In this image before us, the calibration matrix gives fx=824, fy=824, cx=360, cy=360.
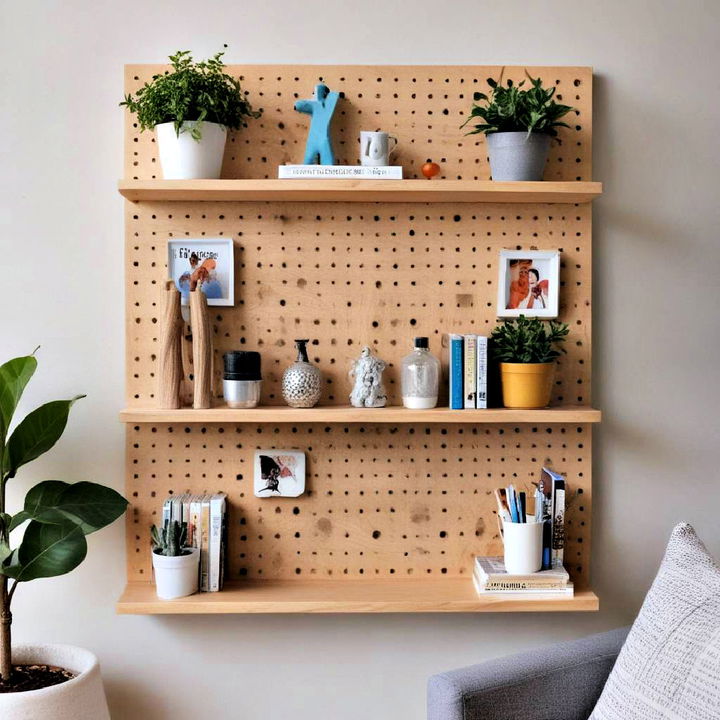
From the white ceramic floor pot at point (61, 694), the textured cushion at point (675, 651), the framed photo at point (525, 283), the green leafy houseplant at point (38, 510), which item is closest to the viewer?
the textured cushion at point (675, 651)

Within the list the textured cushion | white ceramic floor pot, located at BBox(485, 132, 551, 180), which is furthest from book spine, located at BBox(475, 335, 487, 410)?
the textured cushion

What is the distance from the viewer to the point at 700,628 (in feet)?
4.56

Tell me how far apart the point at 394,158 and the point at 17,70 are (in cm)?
92

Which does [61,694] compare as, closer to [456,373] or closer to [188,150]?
[456,373]

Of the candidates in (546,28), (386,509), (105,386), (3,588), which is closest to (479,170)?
(546,28)

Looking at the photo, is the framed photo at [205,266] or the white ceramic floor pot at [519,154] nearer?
the white ceramic floor pot at [519,154]

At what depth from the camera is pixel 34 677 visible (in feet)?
5.97

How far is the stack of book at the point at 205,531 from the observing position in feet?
6.22

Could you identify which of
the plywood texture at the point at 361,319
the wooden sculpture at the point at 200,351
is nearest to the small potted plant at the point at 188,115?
the plywood texture at the point at 361,319

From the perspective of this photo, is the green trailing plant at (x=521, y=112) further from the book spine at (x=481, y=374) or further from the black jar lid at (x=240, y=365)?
the black jar lid at (x=240, y=365)

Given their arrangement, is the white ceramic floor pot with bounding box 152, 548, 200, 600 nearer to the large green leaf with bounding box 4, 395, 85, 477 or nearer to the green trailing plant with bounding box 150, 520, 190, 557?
the green trailing plant with bounding box 150, 520, 190, 557

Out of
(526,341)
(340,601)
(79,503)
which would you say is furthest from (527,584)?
(79,503)

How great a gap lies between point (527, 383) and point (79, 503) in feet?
3.41

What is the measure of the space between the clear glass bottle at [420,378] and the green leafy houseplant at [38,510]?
27.4 inches
